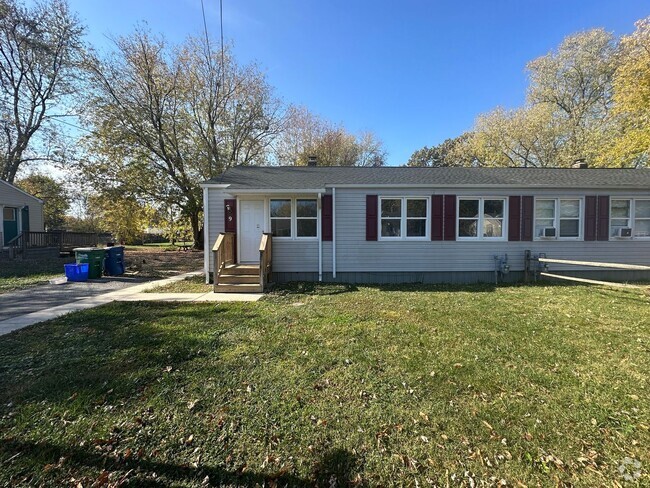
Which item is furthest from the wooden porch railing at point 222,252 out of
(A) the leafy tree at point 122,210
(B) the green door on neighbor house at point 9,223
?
(B) the green door on neighbor house at point 9,223

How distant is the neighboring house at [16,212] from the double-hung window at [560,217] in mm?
24995

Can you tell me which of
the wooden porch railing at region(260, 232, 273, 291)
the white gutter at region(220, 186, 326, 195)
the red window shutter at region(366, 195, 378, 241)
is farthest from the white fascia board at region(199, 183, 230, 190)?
the red window shutter at region(366, 195, 378, 241)

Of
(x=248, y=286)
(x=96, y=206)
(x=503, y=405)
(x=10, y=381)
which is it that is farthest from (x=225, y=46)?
(x=503, y=405)

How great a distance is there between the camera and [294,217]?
9633 mm

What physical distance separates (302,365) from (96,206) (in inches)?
858

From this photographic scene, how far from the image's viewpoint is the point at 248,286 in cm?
823

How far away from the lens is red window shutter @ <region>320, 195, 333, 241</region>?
31.3 ft

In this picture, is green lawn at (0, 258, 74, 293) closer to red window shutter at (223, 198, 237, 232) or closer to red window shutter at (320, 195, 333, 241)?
red window shutter at (223, 198, 237, 232)

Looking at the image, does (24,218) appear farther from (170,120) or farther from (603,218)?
(603,218)

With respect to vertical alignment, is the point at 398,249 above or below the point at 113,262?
above

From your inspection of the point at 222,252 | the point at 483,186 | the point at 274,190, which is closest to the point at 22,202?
the point at 222,252

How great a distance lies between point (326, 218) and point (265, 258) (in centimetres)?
234

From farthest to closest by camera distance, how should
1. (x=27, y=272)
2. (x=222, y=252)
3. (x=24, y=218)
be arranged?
(x=24, y=218), (x=27, y=272), (x=222, y=252)

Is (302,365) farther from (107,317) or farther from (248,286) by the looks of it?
(248,286)
